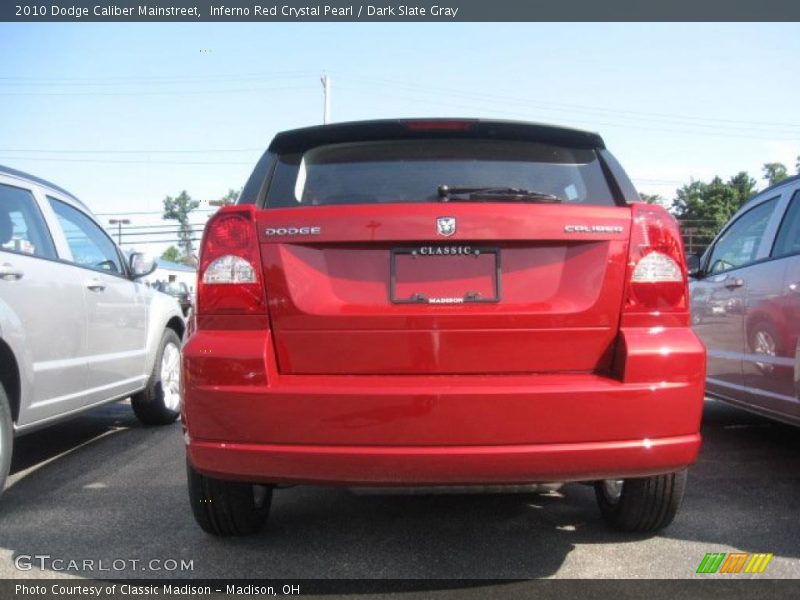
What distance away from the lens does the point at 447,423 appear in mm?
2377

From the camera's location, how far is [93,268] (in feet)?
15.8

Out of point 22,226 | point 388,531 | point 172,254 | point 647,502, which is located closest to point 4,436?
point 22,226

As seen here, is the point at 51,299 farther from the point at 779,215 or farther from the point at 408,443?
the point at 779,215

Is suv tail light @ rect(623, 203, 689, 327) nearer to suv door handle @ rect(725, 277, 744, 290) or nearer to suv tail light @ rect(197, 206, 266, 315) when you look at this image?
suv tail light @ rect(197, 206, 266, 315)

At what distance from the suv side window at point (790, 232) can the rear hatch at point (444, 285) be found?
85.3 inches

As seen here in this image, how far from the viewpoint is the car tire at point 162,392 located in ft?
18.7

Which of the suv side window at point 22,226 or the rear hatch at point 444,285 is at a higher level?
the suv side window at point 22,226

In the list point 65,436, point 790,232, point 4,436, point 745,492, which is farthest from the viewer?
point 65,436

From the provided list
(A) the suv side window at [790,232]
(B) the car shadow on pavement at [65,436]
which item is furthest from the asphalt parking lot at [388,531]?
(A) the suv side window at [790,232]

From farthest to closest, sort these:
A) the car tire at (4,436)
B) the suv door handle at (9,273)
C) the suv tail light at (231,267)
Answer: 1. the suv door handle at (9,273)
2. the car tire at (4,436)
3. the suv tail light at (231,267)

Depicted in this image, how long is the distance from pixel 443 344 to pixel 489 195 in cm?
61

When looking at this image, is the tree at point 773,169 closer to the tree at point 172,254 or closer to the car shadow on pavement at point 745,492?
the car shadow on pavement at point 745,492

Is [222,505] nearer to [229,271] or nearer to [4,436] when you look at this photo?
[229,271]

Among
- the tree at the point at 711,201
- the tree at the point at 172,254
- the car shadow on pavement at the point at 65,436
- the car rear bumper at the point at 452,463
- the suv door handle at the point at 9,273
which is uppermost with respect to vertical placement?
the tree at the point at 711,201
